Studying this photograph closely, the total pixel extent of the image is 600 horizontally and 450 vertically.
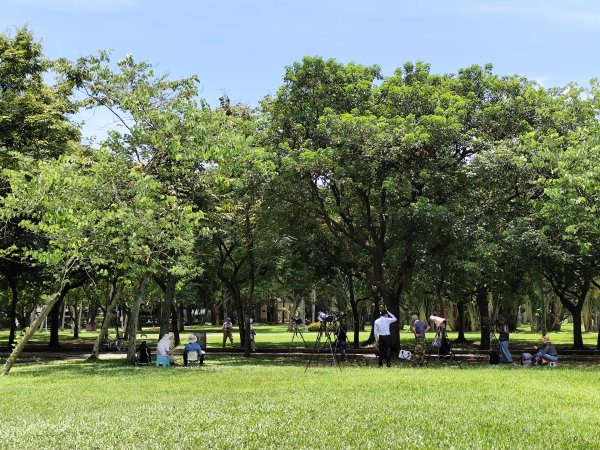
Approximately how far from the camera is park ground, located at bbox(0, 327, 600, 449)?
7.31 meters

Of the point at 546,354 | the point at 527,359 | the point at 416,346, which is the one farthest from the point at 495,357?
the point at 416,346

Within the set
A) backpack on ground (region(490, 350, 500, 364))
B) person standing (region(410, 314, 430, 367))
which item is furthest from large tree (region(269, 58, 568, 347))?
backpack on ground (region(490, 350, 500, 364))

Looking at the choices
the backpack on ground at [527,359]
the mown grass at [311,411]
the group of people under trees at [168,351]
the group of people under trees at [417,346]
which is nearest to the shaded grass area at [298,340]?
the group of people under trees at [168,351]

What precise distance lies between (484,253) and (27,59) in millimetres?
18731

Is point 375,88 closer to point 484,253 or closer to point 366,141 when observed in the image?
point 366,141

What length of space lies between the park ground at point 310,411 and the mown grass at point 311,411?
0.02 meters

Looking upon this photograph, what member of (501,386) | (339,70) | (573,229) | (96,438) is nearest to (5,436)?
(96,438)

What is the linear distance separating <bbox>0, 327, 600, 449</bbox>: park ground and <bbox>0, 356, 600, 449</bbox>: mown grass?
0.06ft

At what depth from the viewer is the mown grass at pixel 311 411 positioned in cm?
730

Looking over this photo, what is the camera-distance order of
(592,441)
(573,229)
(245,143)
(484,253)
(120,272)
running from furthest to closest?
(120,272) → (484,253) → (245,143) → (573,229) → (592,441)

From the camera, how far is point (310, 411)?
9.20 meters

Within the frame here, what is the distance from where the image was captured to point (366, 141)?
66.0ft

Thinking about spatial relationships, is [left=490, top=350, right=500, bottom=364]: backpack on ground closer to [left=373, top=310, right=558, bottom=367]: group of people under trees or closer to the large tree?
[left=373, top=310, right=558, bottom=367]: group of people under trees

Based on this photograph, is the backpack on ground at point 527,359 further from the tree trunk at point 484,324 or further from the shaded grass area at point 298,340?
the shaded grass area at point 298,340
